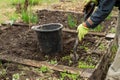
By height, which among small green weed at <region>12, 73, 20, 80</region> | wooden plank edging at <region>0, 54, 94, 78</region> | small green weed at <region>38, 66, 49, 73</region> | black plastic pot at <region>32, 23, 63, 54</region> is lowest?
small green weed at <region>12, 73, 20, 80</region>

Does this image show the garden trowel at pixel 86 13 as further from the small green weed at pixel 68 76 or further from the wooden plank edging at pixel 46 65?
the small green weed at pixel 68 76

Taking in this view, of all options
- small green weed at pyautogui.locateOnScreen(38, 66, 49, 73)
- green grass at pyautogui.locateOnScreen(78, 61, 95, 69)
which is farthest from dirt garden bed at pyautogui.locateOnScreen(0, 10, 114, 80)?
small green weed at pyautogui.locateOnScreen(38, 66, 49, 73)

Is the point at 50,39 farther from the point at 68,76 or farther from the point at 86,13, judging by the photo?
the point at 68,76

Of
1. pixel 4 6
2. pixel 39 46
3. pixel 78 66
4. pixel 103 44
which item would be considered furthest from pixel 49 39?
pixel 4 6

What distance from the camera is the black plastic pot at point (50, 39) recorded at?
4.39 m

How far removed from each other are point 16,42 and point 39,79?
1418 mm

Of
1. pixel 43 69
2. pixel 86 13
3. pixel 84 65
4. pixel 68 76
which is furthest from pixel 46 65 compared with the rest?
pixel 86 13

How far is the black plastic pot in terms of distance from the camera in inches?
173

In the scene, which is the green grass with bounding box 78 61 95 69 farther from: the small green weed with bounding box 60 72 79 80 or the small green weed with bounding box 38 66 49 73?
the small green weed with bounding box 38 66 49 73

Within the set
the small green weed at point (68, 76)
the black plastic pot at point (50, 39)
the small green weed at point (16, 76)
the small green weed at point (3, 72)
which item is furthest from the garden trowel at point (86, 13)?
the small green weed at point (3, 72)

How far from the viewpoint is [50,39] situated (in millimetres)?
4449

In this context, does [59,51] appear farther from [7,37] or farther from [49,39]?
[7,37]

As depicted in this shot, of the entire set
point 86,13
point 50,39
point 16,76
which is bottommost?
point 16,76

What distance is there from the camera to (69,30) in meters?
5.49
